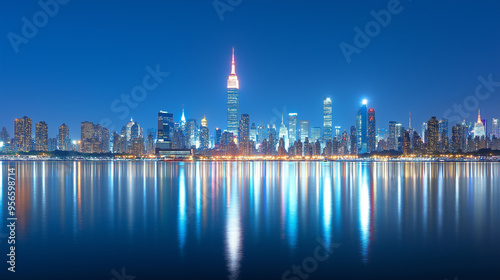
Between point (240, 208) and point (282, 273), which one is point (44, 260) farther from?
point (240, 208)

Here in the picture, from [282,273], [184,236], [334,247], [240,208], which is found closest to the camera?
[282,273]

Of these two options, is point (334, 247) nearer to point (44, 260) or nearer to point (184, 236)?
point (184, 236)

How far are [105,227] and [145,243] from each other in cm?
505

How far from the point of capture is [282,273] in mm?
14125

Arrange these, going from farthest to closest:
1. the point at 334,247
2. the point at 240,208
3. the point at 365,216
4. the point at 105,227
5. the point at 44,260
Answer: the point at 240,208
the point at 365,216
the point at 105,227
the point at 334,247
the point at 44,260

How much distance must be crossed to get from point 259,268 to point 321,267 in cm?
229

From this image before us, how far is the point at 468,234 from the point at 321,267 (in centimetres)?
1027

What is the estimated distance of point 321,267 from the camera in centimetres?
1487

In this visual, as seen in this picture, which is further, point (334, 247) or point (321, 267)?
point (334, 247)

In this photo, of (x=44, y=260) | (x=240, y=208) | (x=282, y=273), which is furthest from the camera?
(x=240, y=208)

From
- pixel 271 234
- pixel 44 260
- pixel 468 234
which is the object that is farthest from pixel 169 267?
pixel 468 234

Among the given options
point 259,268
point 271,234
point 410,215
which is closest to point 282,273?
point 259,268

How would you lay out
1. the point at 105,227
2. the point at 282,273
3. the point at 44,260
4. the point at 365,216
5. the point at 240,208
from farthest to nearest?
the point at 240,208, the point at 365,216, the point at 105,227, the point at 44,260, the point at 282,273

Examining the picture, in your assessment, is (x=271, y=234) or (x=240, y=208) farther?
(x=240, y=208)
